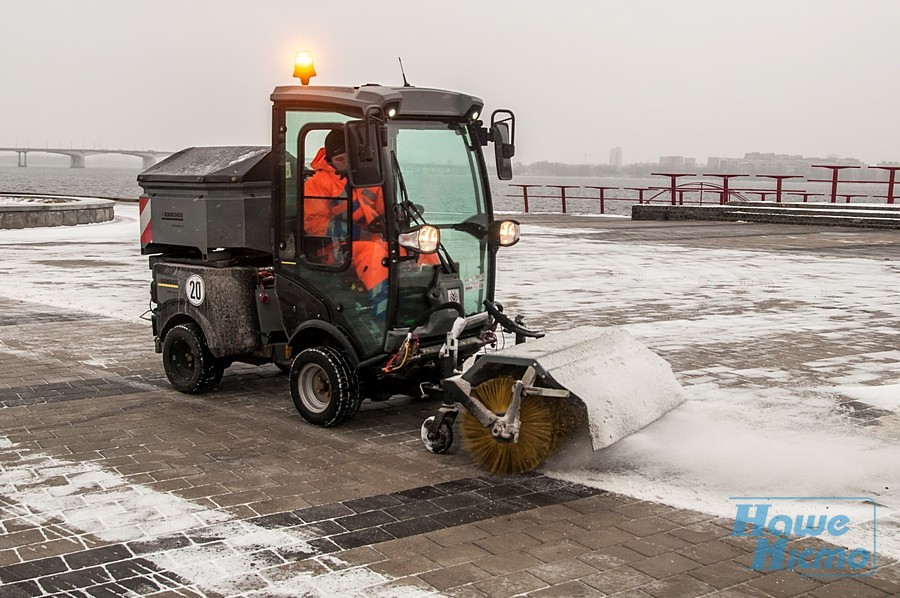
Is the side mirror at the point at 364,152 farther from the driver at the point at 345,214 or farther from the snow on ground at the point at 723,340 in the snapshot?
the snow on ground at the point at 723,340

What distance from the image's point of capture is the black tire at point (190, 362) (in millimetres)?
7770

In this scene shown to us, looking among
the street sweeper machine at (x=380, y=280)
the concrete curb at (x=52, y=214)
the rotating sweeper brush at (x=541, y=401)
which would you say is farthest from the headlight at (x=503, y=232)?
the concrete curb at (x=52, y=214)

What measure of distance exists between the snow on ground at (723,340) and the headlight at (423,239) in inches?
60.2

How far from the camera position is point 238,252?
Answer: 25.8ft

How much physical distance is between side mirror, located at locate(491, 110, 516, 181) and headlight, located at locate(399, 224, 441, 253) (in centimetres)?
105

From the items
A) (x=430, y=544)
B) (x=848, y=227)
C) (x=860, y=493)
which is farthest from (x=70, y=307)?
(x=848, y=227)

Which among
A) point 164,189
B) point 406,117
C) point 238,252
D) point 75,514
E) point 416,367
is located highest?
point 406,117

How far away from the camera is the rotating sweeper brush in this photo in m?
5.71

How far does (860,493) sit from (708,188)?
28246mm

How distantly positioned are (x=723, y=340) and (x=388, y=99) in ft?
16.9

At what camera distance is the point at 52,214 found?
87.5 feet

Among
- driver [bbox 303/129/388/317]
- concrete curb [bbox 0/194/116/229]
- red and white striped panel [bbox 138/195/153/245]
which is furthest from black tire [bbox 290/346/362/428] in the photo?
concrete curb [bbox 0/194/116/229]

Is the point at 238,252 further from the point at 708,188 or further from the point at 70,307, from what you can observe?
the point at 708,188

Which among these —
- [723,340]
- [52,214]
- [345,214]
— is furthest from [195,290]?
[52,214]
